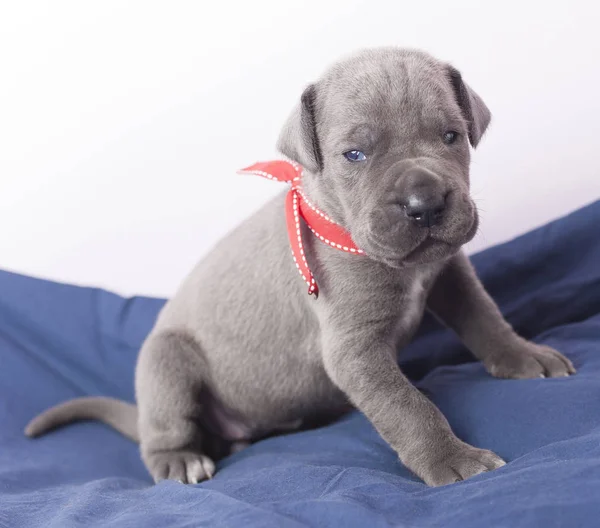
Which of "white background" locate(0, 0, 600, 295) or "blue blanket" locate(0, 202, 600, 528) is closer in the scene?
"blue blanket" locate(0, 202, 600, 528)

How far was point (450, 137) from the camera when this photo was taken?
1.88 metres

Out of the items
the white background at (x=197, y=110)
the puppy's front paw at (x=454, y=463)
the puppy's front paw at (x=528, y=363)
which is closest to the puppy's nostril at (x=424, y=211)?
the puppy's front paw at (x=454, y=463)

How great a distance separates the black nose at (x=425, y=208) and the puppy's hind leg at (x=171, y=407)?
1.13 metres

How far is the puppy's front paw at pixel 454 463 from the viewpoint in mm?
1694

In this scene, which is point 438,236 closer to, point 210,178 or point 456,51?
point 456,51

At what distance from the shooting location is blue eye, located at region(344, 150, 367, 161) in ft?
6.12

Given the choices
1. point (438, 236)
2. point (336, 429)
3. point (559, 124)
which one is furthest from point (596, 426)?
point (559, 124)

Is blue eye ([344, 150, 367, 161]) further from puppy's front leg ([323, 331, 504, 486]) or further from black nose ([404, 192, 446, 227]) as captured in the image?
puppy's front leg ([323, 331, 504, 486])

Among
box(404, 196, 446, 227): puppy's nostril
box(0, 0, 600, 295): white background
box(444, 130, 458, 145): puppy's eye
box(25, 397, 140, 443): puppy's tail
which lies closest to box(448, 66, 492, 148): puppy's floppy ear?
Result: box(444, 130, 458, 145): puppy's eye

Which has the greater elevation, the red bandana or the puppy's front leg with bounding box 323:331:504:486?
the red bandana

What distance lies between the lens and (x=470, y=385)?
217cm

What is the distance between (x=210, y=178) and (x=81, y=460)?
1.55 m

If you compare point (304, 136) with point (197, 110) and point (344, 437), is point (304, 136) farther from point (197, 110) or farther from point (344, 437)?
point (197, 110)

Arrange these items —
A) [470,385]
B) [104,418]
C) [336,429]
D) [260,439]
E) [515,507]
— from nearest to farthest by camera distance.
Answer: [515,507]
[470,385]
[336,429]
[260,439]
[104,418]
